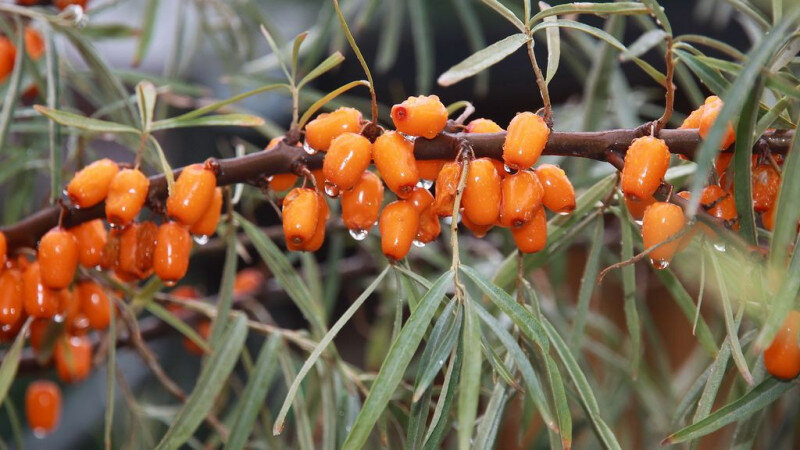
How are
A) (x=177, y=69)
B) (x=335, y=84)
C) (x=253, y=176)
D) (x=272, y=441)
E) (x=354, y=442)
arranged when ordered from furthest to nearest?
(x=335, y=84)
(x=177, y=69)
(x=272, y=441)
(x=253, y=176)
(x=354, y=442)

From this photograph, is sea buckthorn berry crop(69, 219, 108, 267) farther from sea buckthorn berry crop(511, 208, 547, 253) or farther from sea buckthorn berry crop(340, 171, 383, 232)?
sea buckthorn berry crop(511, 208, 547, 253)

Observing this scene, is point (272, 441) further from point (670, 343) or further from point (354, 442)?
point (670, 343)

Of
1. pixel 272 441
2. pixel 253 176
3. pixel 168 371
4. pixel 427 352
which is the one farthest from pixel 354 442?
pixel 168 371

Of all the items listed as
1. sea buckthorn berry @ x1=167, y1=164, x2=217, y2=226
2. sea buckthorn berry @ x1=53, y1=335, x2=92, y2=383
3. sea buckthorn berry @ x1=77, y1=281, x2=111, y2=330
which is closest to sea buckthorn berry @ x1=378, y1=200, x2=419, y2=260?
sea buckthorn berry @ x1=167, y1=164, x2=217, y2=226

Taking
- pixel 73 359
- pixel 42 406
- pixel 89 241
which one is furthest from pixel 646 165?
pixel 42 406

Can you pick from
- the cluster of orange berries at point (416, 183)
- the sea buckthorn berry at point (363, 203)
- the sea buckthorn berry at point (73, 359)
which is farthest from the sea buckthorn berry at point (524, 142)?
the sea buckthorn berry at point (73, 359)

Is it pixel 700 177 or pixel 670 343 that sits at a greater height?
pixel 700 177

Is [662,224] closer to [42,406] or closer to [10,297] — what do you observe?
[10,297]
